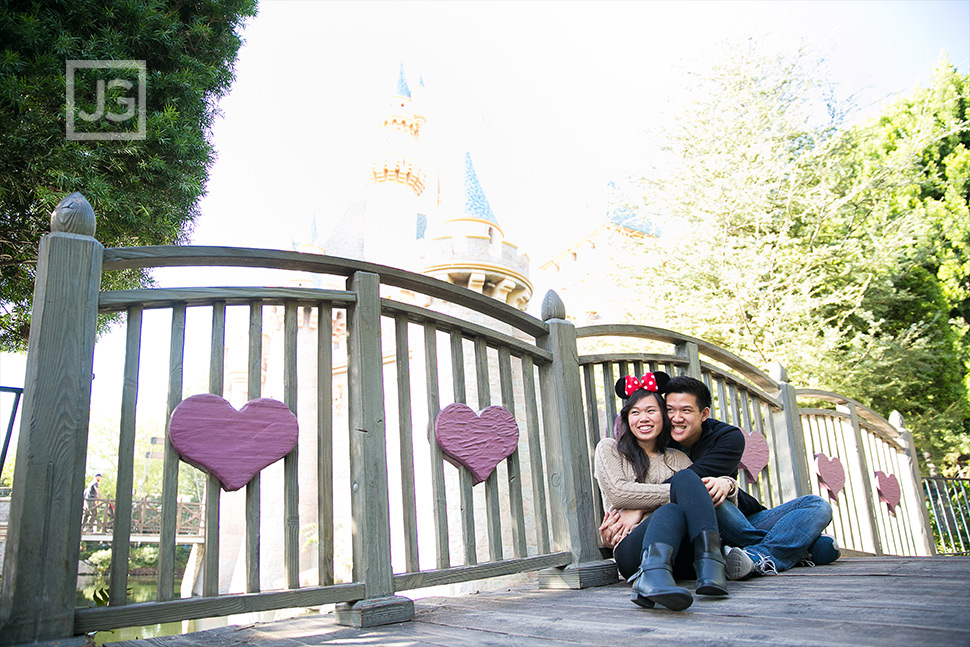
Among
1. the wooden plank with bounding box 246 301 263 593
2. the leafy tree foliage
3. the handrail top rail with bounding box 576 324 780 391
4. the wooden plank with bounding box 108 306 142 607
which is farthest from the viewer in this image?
the leafy tree foliage

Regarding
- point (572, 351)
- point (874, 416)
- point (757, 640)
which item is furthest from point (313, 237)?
point (757, 640)

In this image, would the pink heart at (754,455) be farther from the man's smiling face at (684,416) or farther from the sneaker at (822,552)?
the man's smiling face at (684,416)

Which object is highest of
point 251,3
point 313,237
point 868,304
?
point 313,237

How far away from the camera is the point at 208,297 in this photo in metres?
2.28

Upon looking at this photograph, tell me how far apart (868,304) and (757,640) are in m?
12.1

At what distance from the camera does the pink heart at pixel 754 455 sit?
4.19 metres

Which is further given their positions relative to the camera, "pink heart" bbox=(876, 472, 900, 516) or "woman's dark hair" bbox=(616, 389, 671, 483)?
"pink heart" bbox=(876, 472, 900, 516)

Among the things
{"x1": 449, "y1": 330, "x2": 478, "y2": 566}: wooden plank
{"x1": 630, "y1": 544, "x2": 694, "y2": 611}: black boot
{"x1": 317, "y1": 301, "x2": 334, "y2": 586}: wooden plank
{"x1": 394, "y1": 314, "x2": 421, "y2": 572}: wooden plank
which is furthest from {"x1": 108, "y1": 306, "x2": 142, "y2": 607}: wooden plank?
{"x1": 630, "y1": 544, "x2": 694, "y2": 611}: black boot

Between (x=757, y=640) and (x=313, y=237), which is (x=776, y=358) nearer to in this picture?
(x=757, y=640)

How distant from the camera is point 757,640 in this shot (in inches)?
59.8

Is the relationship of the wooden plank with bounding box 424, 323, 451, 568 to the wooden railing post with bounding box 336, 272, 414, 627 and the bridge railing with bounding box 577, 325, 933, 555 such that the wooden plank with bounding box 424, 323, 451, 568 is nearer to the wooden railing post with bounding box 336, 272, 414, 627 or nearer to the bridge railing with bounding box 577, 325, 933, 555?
the wooden railing post with bounding box 336, 272, 414, 627

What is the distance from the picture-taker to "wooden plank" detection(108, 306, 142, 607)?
1.90m

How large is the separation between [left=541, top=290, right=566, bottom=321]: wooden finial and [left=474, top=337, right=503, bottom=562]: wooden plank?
0.51m

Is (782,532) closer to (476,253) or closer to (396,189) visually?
(476,253)
